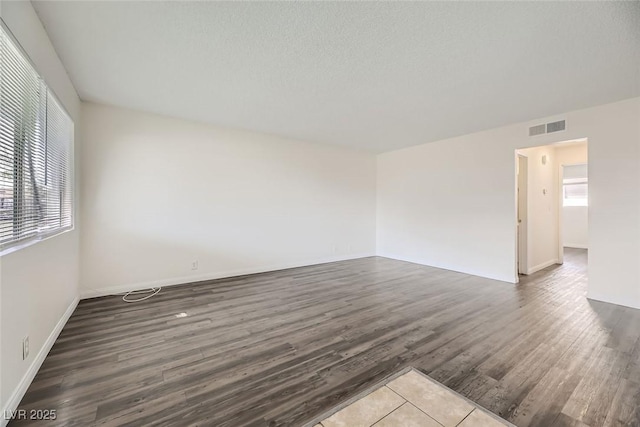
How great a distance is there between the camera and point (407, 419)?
149 cm

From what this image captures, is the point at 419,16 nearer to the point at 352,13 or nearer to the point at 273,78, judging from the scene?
the point at 352,13

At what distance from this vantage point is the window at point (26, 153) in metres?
1.53

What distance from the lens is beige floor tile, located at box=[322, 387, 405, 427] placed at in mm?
1464

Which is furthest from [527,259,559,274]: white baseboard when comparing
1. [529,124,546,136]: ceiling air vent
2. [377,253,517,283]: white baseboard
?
[529,124,546,136]: ceiling air vent

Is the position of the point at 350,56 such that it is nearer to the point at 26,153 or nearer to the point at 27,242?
the point at 26,153

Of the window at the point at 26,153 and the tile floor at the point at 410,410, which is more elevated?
Answer: the window at the point at 26,153

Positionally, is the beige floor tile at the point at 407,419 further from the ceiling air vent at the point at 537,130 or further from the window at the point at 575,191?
the window at the point at 575,191

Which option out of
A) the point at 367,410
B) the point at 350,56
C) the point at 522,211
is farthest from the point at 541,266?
the point at 350,56

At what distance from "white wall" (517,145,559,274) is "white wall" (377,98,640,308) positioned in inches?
31.8

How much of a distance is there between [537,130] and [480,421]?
4.23 metres

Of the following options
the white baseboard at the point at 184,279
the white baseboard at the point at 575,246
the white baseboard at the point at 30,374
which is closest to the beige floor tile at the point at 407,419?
the white baseboard at the point at 30,374

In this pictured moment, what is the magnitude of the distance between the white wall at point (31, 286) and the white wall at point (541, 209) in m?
6.24

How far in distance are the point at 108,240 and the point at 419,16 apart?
174 inches

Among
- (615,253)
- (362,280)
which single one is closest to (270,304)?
(362,280)
